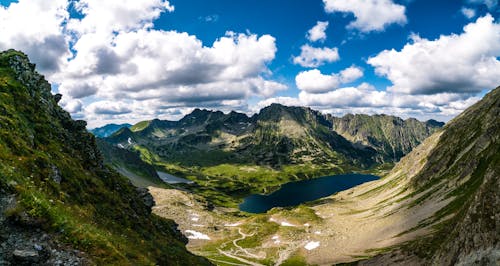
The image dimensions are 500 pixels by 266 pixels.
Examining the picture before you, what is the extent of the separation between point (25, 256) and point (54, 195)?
15442 mm

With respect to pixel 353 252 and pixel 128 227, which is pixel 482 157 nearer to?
pixel 353 252

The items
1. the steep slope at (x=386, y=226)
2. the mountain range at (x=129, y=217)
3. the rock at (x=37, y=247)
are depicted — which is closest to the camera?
the rock at (x=37, y=247)

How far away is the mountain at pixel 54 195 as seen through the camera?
21.2 meters

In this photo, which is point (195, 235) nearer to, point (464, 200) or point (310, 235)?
point (310, 235)

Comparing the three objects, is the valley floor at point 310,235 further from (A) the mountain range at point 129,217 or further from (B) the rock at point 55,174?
(B) the rock at point 55,174

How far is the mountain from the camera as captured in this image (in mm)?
21250

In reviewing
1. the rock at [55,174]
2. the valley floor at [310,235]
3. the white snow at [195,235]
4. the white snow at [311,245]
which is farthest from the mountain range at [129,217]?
the white snow at [195,235]

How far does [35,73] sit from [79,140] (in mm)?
19613

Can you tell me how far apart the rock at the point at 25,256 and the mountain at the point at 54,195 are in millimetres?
49

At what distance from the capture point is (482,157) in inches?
5655

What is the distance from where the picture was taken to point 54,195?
3328 cm

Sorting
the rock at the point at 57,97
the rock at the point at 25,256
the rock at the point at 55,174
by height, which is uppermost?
the rock at the point at 57,97

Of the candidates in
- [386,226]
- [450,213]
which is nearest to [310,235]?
[386,226]

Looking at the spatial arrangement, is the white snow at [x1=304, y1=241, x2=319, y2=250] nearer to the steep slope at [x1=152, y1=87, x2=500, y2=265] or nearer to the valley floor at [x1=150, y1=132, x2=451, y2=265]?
the valley floor at [x1=150, y1=132, x2=451, y2=265]
